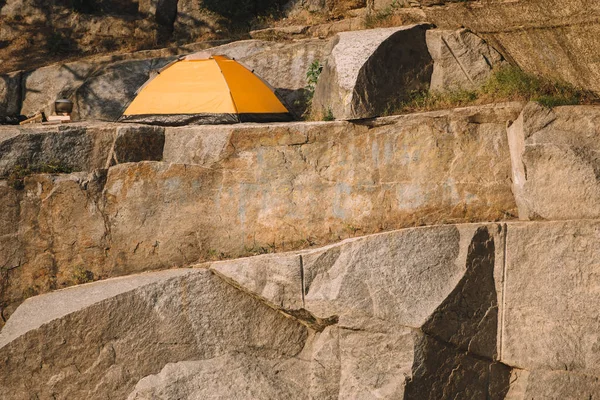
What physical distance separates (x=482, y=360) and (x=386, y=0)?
18.4ft

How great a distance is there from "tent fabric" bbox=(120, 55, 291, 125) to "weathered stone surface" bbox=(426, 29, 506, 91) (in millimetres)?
2263

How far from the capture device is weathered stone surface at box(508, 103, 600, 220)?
792cm

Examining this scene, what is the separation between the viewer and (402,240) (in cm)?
816

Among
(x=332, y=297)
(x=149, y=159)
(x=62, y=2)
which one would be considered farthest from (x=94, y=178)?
(x=62, y=2)

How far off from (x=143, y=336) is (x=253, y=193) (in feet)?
5.74

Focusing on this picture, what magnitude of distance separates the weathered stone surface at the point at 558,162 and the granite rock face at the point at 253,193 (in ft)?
1.15

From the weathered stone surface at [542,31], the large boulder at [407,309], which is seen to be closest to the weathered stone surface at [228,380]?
the large boulder at [407,309]

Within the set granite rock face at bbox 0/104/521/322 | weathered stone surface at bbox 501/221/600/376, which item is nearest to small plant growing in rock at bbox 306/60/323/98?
granite rock face at bbox 0/104/521/322

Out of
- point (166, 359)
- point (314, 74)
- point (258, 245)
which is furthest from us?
point (314, 74)

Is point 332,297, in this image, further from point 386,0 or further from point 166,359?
point 386,0

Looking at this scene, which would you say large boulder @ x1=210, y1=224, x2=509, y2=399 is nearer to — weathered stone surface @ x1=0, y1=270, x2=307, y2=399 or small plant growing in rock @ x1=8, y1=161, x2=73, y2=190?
weathered stone surface @ x1=0, y1=270, x2=307, y2=399

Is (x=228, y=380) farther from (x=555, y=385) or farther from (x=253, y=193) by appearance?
(x=555, y=385)

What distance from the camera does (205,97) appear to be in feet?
36.8

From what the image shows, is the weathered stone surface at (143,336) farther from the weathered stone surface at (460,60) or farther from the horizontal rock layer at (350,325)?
the weathered stone surface at (460,60)
